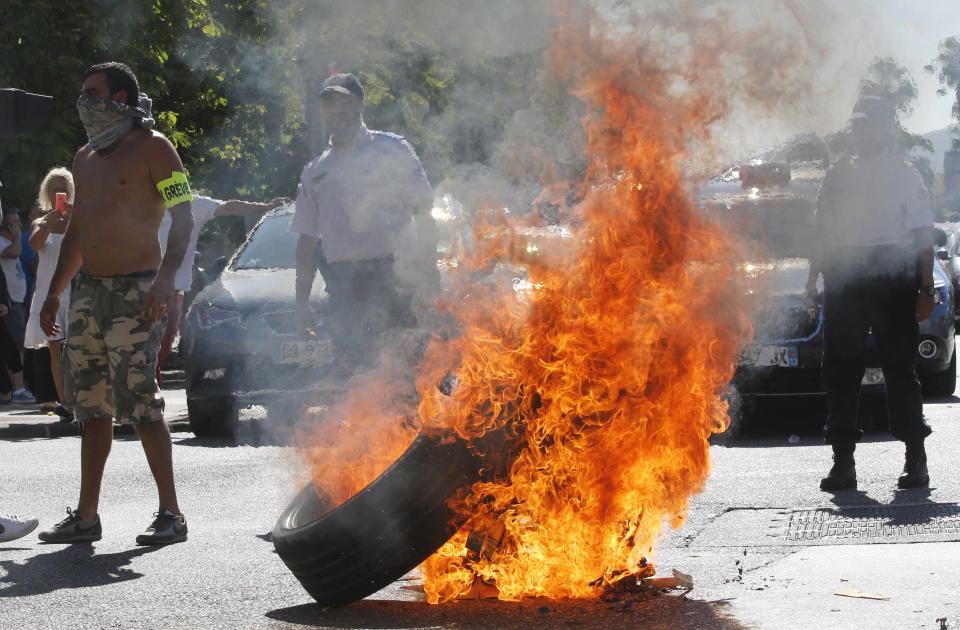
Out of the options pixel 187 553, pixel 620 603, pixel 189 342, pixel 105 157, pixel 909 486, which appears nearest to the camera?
pixel 620 603

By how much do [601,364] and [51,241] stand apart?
7.88m

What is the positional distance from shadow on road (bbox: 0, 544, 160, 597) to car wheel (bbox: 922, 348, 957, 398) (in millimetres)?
7546

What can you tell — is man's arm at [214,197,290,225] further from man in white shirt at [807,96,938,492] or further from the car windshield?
man in white shirt at [807,96,938,492]

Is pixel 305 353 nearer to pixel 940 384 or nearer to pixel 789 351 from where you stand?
pixel 789 351

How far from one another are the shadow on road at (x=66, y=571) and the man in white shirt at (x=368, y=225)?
1.45 meters

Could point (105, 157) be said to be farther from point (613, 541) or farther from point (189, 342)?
point (189, 342)

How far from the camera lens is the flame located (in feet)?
16.4

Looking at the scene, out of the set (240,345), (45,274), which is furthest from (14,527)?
(45,274)

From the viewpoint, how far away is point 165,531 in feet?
21.9

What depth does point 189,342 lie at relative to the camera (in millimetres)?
11234

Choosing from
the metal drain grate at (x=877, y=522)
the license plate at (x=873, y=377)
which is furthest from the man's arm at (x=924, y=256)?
the license plate at (x=873, y=377)

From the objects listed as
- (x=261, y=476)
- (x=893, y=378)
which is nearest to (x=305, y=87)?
(x=261, y=476)

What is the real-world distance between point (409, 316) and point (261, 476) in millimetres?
2364

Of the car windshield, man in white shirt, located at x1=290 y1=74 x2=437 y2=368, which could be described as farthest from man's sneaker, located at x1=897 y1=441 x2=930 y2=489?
the car windshield
